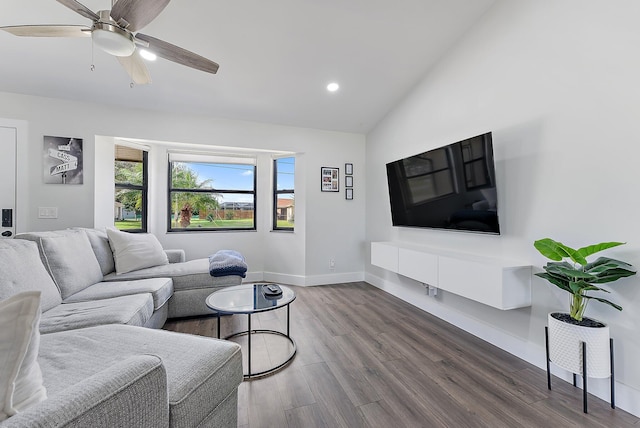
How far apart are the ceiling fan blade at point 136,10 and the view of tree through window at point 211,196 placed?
9.11 feet

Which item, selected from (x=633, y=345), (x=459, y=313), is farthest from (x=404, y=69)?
(x=633, y=345)

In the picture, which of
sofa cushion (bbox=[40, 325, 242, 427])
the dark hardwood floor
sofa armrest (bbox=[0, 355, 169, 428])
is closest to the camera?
sofa armrest (bbox=[0, 355, 169, 428])

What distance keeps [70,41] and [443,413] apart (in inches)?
159

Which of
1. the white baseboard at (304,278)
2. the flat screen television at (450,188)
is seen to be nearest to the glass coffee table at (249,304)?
the white baseboard at (304,278)

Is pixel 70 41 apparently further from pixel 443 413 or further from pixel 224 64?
pixel 443 413

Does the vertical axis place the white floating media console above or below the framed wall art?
below

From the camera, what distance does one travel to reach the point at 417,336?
252cm

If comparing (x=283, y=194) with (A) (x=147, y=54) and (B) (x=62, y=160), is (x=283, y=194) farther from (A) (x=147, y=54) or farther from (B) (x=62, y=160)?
(B) (x=62, y=160)

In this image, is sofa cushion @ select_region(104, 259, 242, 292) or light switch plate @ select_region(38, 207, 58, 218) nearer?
sofa cushion @ select_region(104, 259, 242, 292)

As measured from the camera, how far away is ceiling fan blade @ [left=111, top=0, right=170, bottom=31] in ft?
4.77

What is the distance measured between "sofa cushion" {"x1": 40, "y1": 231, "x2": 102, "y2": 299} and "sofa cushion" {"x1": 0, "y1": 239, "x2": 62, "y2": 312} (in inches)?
4.0

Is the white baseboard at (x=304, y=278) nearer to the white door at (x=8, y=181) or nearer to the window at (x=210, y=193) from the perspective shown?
the window at (x=210, y=193)

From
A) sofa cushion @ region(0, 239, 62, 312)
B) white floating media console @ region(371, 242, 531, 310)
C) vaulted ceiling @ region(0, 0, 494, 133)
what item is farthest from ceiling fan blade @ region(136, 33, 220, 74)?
white floating media console @ region(371, 242, 531, 310)

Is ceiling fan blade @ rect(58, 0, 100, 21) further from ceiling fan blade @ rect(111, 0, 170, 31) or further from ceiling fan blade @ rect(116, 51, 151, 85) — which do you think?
ceiling fan blade @ rect(116, 51, 151, 85)
